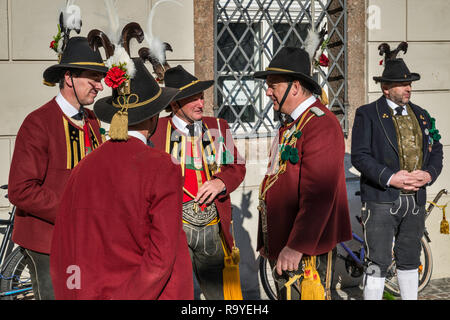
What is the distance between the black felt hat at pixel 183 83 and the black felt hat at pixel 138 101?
4.54ft

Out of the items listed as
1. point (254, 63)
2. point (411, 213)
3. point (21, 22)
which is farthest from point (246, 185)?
point (21, 22)

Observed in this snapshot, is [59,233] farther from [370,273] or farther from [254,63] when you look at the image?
[254,63]

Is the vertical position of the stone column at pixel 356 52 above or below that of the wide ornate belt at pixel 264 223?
above

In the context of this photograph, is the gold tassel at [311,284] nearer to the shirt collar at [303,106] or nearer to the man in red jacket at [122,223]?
the shirt collar at [303,106]

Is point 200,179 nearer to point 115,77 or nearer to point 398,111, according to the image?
point 115,77

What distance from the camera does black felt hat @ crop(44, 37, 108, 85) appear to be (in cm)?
365

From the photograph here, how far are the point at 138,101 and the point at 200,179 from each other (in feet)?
5.19

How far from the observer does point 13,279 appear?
5.01 meters

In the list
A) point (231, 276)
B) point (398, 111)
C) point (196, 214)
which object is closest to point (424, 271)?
point (398, 111)

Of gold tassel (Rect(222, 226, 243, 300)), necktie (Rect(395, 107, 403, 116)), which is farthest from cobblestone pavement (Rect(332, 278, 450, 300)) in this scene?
necktie (Rect(395, 107, 403, 116))

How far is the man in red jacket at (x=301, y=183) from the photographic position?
331 centimetres

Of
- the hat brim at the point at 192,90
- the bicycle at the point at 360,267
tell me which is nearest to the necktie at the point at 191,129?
the hat brim at the point at 192,90

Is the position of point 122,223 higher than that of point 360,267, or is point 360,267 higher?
point 122,223
